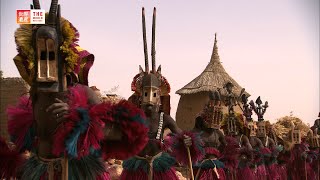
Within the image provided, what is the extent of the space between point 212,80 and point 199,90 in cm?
150

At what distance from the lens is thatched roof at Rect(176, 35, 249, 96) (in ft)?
78.7

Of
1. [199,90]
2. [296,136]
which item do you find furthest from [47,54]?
[199,90]

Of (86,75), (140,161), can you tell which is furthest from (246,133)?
(86,75)

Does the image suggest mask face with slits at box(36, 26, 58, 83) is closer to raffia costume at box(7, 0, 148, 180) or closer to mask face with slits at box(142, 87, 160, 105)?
raffia costume at box(7, 0, 148, 180)

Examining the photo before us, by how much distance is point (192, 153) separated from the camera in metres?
6.86

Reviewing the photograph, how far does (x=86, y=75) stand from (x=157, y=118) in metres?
2.36

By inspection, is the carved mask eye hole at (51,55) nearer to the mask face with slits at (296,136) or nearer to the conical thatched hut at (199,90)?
the mask face with slits at (296,136)

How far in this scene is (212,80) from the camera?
24.9 meters

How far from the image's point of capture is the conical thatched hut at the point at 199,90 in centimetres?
2344

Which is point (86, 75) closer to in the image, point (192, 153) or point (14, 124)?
point (14, 124)

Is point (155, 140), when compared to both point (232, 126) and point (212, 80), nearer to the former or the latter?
point (232, 126)

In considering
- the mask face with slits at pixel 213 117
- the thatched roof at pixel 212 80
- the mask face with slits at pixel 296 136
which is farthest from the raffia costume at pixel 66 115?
the thatched roof at pixel 212 80

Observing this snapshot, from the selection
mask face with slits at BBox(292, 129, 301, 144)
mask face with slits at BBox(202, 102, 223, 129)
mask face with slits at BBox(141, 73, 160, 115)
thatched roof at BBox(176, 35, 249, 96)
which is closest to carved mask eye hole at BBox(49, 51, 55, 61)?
mask face with slits at BBox(141, 73, 160, 115)

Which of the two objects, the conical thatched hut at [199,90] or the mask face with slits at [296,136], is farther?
the conical thatched hut at [199,90]
